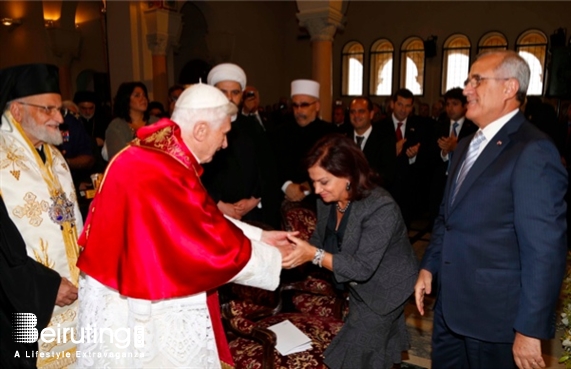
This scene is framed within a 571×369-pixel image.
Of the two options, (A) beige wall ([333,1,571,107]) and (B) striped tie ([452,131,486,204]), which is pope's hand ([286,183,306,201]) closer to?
(B) striped tie ([452,131,486,204])

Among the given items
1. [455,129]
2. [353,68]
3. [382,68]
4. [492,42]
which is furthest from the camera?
[353,68]

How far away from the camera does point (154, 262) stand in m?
1.63

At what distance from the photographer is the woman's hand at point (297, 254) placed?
207 cm

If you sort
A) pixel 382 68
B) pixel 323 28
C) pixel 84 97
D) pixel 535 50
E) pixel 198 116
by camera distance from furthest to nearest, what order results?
pixel 382 68 < pixel 535 50 < pixel 323 28 < pixel 84 97 < pixel 198 116

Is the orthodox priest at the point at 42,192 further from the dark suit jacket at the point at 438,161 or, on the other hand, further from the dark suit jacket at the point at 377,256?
the dark suit jacket at the point at 438,161

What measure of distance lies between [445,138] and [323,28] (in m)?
3.35

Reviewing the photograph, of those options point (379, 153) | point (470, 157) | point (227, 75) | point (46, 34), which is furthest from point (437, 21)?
point (470, 157)

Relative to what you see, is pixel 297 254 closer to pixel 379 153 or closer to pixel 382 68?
pixel 379 153

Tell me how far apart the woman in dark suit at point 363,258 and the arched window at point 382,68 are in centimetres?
1601

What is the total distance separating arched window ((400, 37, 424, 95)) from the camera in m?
16.7

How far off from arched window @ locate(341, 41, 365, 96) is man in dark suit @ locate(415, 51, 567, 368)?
16.4 meters

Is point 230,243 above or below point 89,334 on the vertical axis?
above

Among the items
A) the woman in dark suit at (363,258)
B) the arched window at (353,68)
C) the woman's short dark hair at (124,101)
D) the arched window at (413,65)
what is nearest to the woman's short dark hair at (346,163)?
the woman in dark suit at (363,258)

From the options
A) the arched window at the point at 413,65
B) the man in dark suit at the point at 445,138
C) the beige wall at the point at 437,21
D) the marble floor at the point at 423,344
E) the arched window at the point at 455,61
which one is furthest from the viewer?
the arched window at the point at 413,65
